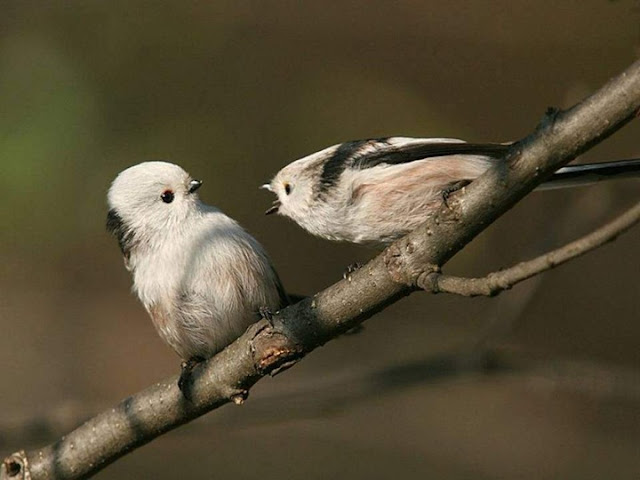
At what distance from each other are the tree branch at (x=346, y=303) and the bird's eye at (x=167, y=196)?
78 centimetres

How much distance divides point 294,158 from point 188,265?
5.05 feet

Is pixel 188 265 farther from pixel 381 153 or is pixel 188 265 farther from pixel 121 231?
pixel 381 153

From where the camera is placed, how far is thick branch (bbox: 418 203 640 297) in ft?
5.58

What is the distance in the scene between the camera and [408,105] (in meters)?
4.67

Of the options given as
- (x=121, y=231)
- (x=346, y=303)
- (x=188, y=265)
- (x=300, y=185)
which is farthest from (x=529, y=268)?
(x=121, y=231)

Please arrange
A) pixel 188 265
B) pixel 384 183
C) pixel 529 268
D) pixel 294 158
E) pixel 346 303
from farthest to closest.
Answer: pixel 294 158, pixel 188 265, pixel 384 183, pixel 346 303, pixel 529 268

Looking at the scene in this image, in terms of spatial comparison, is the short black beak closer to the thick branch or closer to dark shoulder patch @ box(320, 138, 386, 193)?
dark shoulder patch @ box(320, 138, 386, 193)

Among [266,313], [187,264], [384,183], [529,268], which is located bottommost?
[529,268]

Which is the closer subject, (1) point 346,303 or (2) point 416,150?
(1) point 346,303

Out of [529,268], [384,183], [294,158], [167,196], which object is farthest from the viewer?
[294,158]

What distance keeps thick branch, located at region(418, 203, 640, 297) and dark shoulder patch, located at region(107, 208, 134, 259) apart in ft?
4.71

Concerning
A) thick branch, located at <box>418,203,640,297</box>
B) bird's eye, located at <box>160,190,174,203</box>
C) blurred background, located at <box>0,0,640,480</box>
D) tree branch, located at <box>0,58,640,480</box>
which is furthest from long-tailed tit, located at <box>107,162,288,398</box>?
blurred background, located at <box>0,0,640,480</box>

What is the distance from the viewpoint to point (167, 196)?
3.31 metres

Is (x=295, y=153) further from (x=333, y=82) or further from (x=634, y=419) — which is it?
(x=634, y=419)
